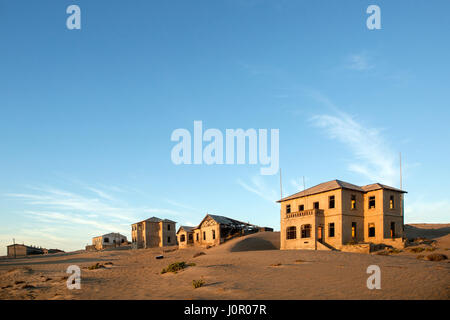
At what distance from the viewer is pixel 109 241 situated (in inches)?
3501

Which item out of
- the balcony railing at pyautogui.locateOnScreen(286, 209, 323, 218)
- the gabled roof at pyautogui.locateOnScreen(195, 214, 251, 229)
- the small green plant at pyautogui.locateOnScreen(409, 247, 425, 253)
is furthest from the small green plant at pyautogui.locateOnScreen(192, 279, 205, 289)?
the gabled roof at pyautogui.locateOnScreen(195, 214, 251, 229)

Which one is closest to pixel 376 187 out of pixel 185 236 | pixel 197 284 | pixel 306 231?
pixel 306 231

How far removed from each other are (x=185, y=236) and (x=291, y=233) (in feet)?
88.8

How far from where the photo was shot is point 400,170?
40.8m

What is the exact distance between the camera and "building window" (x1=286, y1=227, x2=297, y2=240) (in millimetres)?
41416

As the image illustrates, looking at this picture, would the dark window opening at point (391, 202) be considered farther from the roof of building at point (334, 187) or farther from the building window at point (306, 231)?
the building window at point (306, 231)

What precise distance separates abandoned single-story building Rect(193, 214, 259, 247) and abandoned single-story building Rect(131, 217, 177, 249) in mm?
15190

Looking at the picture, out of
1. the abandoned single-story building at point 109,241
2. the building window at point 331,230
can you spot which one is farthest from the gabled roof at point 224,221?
the abandoned single-story building at point 109,241

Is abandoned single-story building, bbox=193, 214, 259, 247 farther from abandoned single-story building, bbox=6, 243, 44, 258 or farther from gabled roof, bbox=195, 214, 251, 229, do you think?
abandoned single-story building, bbox=6, 243, 44, 258

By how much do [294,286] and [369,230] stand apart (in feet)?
89.7

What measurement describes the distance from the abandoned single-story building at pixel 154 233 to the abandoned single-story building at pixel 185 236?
34.5 ft

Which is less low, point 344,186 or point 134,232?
point 344,186
